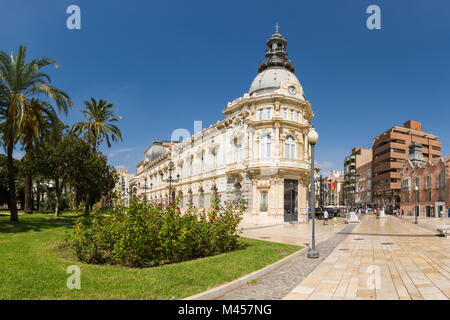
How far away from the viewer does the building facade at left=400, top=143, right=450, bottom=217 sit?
2131 inches

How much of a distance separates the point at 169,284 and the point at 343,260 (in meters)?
6.75

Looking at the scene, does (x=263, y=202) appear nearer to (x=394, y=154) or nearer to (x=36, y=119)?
(x=36, y=119)

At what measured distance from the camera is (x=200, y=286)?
22.5 feet

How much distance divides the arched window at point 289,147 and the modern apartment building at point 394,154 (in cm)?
5557

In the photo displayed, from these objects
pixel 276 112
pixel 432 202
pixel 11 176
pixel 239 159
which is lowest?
pixel 432 202

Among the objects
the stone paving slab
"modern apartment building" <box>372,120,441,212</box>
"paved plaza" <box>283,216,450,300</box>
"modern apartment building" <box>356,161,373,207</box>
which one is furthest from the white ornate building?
"modern apartment building" <box>356,161,373,207</box>

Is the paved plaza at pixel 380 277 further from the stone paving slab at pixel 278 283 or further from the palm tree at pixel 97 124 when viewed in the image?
the palm tree at pixel 97 124

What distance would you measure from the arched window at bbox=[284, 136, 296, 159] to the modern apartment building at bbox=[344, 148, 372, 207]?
79.9 meters

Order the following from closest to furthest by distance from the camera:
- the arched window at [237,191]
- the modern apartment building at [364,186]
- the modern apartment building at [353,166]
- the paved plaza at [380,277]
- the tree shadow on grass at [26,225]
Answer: the paved plaza at [380,277]
the tree shadow on grass at [26,225]
the arched window at [237,191]
the modern apartment building at [364,186]
the modern apartment building at [353,166]

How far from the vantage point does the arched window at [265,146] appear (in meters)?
31.8

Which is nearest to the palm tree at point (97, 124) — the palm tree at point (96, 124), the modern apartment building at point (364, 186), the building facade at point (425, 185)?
the palm tree at point (96, 124)

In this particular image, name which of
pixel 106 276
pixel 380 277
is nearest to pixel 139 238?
pixel 106 276
